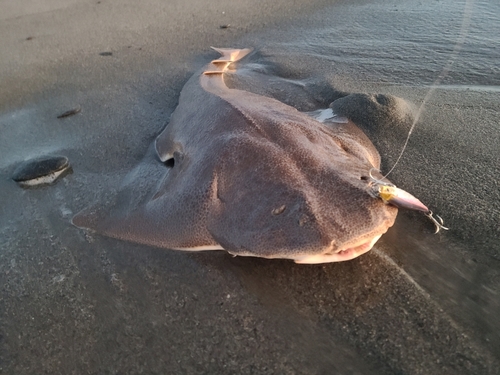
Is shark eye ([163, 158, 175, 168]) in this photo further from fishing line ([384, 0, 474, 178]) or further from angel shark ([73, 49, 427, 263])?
fishing line ([384, 0, 474, 178])

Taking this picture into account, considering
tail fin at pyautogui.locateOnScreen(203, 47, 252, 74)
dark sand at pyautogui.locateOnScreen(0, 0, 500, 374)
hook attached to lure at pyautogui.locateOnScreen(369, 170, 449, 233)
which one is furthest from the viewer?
tail fin at pyautogui.locateOnScreen(203, 47, 252, 74)

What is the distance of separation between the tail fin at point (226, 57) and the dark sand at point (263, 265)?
17.2 inches

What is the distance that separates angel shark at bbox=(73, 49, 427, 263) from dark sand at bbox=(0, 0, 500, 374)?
22cm

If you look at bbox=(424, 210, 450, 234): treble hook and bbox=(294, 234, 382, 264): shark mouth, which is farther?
bbox=(424, 210, 450, 234): treble hook

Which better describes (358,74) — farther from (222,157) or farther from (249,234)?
(249,234)

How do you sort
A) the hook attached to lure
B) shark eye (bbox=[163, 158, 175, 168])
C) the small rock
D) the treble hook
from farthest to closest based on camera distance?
the small rock → shark eye (bbox=[163, 158, 175, 168]) → the treble hook → the hook attached to lure

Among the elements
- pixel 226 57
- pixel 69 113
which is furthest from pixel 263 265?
pixel 226 57

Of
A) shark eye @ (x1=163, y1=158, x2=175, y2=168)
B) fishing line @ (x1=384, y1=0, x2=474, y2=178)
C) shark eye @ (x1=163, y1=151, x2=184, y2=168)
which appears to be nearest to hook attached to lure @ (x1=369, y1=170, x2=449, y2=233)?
fishing line @ (x1=384, y1=0, x2=474, y2=178)

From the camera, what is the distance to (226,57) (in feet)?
17.2

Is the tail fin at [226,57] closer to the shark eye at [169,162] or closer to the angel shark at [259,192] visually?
the angel shark at [259,192]

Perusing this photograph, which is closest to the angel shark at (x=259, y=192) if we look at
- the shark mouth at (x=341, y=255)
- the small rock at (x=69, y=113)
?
the shark mouth at (x=341, y=255)

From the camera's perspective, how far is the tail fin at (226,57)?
474 centimetres

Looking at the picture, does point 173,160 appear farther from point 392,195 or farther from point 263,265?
point 392,195

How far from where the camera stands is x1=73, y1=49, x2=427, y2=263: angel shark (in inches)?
90.6
